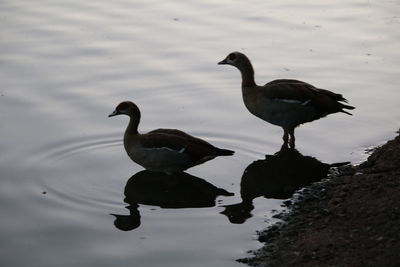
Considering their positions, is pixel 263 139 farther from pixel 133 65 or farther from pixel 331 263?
pixel 331 263

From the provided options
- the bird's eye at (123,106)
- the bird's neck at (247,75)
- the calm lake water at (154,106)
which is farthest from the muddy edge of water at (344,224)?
the bird's eye at (123,106)

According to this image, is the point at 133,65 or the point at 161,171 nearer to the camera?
the point at 161,171

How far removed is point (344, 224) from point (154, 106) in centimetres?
555

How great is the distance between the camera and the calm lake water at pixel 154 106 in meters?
9.84

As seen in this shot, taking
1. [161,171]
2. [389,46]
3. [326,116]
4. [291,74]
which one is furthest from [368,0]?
[161,171]

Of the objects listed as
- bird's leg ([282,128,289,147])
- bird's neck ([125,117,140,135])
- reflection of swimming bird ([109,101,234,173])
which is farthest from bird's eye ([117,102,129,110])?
bird's leg ([282,128,289,147])

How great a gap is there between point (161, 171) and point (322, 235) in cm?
355

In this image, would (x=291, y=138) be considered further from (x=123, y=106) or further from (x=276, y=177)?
(x=123, y=106)

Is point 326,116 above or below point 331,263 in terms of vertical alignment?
above

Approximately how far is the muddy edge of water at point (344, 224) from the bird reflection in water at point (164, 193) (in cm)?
119

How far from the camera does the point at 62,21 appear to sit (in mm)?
17641

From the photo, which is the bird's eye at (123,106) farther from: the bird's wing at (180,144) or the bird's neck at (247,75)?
the bird's neck at (247,75)

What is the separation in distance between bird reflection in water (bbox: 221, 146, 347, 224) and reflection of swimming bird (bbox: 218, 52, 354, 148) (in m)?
0.52

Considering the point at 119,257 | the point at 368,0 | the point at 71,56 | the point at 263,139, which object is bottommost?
the point at 119,257
